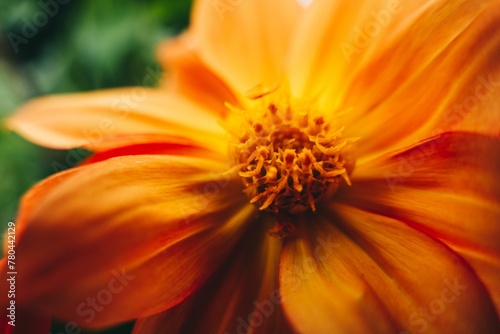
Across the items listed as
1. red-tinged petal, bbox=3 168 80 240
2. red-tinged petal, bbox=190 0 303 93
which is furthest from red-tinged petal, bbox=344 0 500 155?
red-tinged petal, bbox=3 168 80 240

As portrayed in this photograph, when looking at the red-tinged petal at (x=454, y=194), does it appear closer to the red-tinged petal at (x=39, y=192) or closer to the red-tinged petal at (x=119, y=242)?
the red-tinged petal at (x=119, y=242)

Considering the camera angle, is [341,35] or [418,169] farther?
[341,35]

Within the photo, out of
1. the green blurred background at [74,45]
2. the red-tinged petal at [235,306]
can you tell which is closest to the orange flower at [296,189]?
the red-tinged petal at [235,306]

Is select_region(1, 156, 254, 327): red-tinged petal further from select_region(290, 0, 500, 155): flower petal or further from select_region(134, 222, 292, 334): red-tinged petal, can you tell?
select_region(290, 0, 500, 155): flower petal

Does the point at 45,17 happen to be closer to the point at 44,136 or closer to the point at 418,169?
the point at 44,136

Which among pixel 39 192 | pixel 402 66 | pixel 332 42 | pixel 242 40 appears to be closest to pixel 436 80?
pixel 402 66

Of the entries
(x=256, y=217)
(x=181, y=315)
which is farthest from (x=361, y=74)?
(x=181, y=315)

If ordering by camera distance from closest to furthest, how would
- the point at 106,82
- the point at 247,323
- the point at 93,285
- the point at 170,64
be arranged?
1. the point at 93,285
2. the point at 247,323
3. the point at 170,64
4. the point at 106,82

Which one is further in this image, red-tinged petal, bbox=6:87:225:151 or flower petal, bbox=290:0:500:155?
red-tinged petal, bbox=6:87:225:151

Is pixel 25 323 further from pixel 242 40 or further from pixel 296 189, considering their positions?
pixel 242 40
